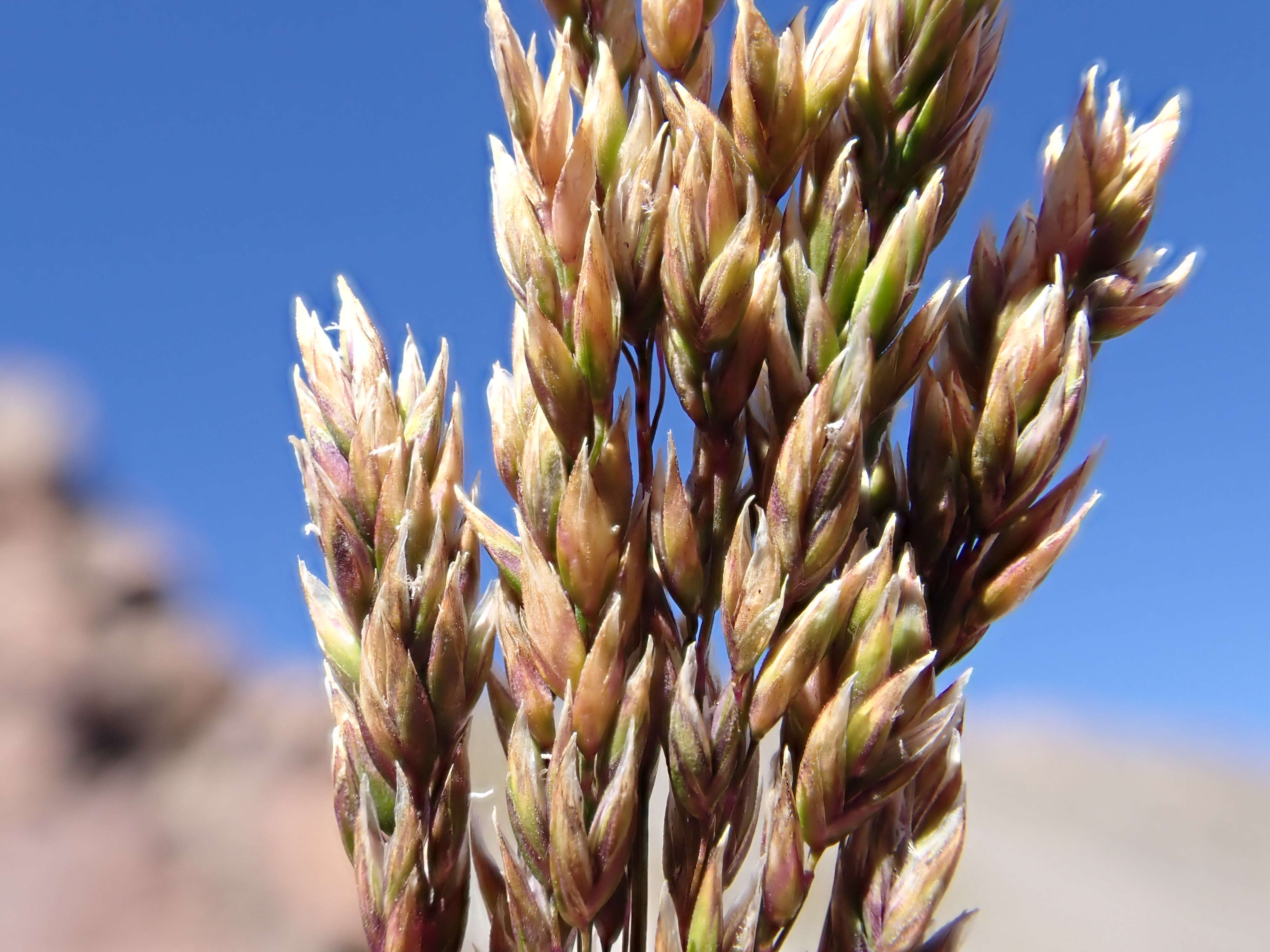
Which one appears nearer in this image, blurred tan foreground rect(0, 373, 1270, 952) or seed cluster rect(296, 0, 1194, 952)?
seed cluster rect(296, 0, 1194, 952)

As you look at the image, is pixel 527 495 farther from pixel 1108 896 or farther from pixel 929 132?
pixel 1108 896

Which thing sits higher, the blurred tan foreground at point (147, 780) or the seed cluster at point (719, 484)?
→ the blurred tan foreground at point (147, 780)

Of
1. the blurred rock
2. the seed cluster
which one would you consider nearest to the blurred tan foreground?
the blurred rock

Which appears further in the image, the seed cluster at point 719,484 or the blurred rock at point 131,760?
the blurred rock at point 131,760

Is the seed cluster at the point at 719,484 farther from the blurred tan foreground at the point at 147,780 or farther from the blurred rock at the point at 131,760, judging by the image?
the blurred rock at the point at 131,760

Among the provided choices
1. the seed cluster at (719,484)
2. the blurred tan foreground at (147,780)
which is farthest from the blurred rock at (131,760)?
the seed cluster at (719,484)

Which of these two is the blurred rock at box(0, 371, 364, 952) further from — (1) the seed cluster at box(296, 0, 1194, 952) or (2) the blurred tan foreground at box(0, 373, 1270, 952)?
(1) the seed cluster at box(296, 0, 1194, 952)

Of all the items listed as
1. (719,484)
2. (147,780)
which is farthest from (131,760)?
(719,484)

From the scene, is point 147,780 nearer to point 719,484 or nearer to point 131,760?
point 131,760
